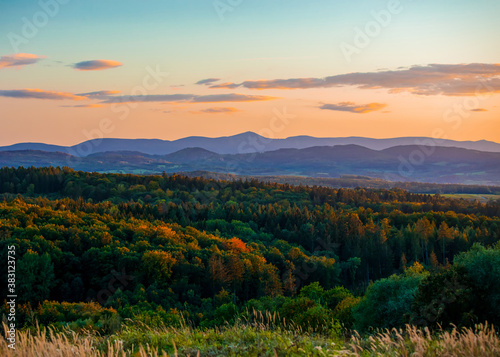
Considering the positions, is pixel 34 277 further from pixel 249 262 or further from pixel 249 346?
pixel 249 346

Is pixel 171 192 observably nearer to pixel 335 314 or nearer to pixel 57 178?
pixel 57 178

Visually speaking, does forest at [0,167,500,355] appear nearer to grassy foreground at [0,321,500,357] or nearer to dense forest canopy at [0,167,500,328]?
dense forest canopy at [0,167,500,328]

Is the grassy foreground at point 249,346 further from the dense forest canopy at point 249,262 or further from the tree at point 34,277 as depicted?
the tree at point 34,277

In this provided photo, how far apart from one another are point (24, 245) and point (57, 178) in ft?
383

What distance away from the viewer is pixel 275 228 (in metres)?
116

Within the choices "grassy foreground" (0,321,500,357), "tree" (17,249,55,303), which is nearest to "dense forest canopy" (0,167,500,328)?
"tree" (17,249,55,303)

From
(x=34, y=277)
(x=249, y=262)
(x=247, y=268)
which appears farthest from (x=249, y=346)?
(x=249, y=262)

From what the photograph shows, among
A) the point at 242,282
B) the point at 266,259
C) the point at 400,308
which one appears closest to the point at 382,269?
the point at 266,259

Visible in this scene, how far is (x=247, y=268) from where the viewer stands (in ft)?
247

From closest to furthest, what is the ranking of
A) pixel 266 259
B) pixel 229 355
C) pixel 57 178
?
pixel 229 355 < pixel 266 259 < pixel 57 178

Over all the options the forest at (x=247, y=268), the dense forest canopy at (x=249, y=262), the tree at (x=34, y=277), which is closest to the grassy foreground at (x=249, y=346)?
the forest at (x=247, y=268)

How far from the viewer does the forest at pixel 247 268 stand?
86.7ft

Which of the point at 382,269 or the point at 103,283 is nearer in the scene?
the point at 103,283

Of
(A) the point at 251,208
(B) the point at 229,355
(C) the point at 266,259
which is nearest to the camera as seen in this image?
(B) the point at 229,355
